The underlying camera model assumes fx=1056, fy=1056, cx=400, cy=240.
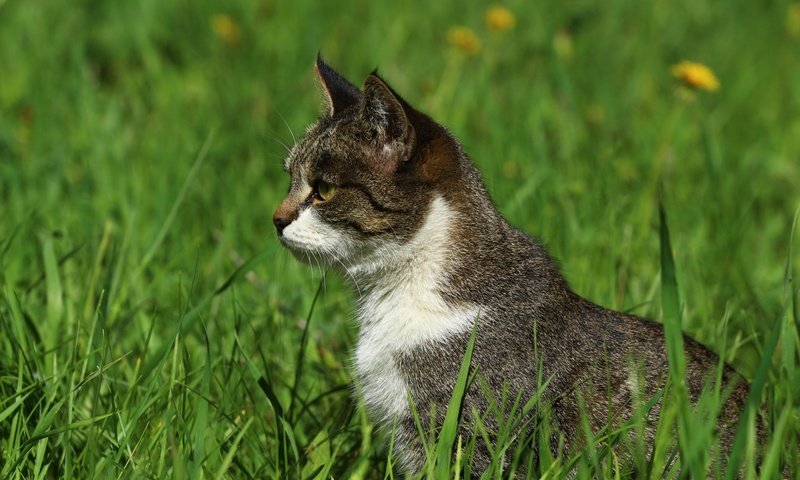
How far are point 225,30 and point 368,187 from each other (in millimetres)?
3545

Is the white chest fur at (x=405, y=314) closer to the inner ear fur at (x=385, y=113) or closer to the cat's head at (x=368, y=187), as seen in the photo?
the cat's head at (x=368, y=187)

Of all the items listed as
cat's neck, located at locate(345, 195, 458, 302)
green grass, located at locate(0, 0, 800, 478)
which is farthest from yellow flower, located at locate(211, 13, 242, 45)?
cat's neck, located at locate(345, 195, 458, 302)

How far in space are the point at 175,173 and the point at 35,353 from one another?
2.11m

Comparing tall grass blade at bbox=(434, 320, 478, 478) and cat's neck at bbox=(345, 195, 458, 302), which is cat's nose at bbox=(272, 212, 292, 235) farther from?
tall grass blade at bbox=(434, 320, 478, 478)

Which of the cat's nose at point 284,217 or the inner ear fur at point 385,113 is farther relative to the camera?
the cat's nose at point 284,217

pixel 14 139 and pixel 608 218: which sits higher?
pixel 608 218

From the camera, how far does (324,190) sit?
334 cm

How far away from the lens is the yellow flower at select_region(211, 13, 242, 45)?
6477mm

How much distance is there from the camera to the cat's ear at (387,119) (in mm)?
3059

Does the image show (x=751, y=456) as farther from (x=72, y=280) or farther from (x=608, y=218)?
(x=72, y=280)

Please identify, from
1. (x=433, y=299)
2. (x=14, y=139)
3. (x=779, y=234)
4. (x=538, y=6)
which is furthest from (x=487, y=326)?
(x=538, y=6)

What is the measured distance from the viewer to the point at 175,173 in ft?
16.6

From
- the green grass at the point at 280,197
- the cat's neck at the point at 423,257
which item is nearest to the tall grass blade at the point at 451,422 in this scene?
the green grass at the point at 280,197

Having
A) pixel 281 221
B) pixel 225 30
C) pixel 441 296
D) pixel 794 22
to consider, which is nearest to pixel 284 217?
pixel 281 221
